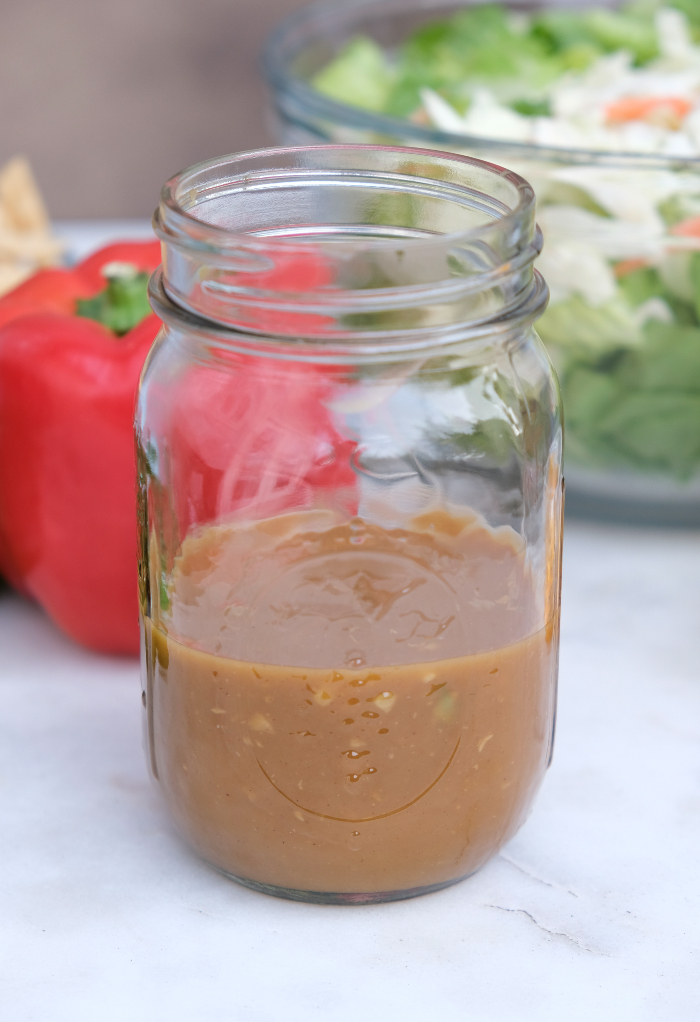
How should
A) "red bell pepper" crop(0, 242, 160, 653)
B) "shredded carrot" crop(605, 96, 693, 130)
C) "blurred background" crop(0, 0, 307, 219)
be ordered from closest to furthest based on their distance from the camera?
1. "red bell pepper" crop(0, 242, 160, 653)
2. "shredded carrot" crop(605, 96, 693, 130)
3. "blurred background" crop(0, 0, 307, 219)

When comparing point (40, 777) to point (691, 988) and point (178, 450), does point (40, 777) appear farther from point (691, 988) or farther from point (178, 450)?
point (691, 988)

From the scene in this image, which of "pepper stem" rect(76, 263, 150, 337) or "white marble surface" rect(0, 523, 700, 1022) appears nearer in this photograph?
"white marble surface" rect(0, 523, 700, 1022)

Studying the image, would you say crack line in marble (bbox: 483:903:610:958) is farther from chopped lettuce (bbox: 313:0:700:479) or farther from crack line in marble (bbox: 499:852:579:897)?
chopped lettuce (bbox: 313:0:700:479)

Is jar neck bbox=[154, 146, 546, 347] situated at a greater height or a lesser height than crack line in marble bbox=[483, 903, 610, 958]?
greater

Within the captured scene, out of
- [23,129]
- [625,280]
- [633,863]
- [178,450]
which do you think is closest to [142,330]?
[178,450]

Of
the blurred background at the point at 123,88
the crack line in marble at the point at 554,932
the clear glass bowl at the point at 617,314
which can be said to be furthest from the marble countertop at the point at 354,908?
the blurred background at the point at 123,88

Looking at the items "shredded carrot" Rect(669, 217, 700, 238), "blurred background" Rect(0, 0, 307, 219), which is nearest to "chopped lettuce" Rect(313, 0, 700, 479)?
"shredded carrot" Rect(669, 217, 700, 238)

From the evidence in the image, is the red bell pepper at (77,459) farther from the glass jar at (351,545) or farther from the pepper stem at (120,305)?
the glass jar at (351,545)
